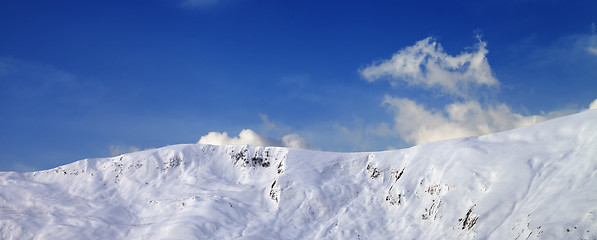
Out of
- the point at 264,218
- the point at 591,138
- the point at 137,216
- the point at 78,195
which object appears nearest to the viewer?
the point at 591,138

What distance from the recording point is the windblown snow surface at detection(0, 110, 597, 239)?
58.6m

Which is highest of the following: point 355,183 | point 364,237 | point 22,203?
point 355,183

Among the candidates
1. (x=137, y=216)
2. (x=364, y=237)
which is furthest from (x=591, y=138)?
(x=137, y=216)

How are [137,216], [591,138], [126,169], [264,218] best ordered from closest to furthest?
[591,138] → [264,218] → [137,216] → [126,169]

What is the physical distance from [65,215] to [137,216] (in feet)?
42.9

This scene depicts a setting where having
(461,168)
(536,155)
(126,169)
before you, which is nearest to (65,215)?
(126,169)

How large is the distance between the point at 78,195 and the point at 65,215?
10220 millimetres

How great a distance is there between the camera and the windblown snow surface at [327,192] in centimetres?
5856

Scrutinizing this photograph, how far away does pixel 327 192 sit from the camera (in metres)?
83.3

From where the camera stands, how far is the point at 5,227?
249ft

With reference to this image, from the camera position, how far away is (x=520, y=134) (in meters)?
73.0

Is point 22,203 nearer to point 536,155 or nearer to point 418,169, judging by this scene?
point 418,169

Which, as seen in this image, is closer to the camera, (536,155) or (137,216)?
(536,155)

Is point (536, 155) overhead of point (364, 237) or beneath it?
overhead
